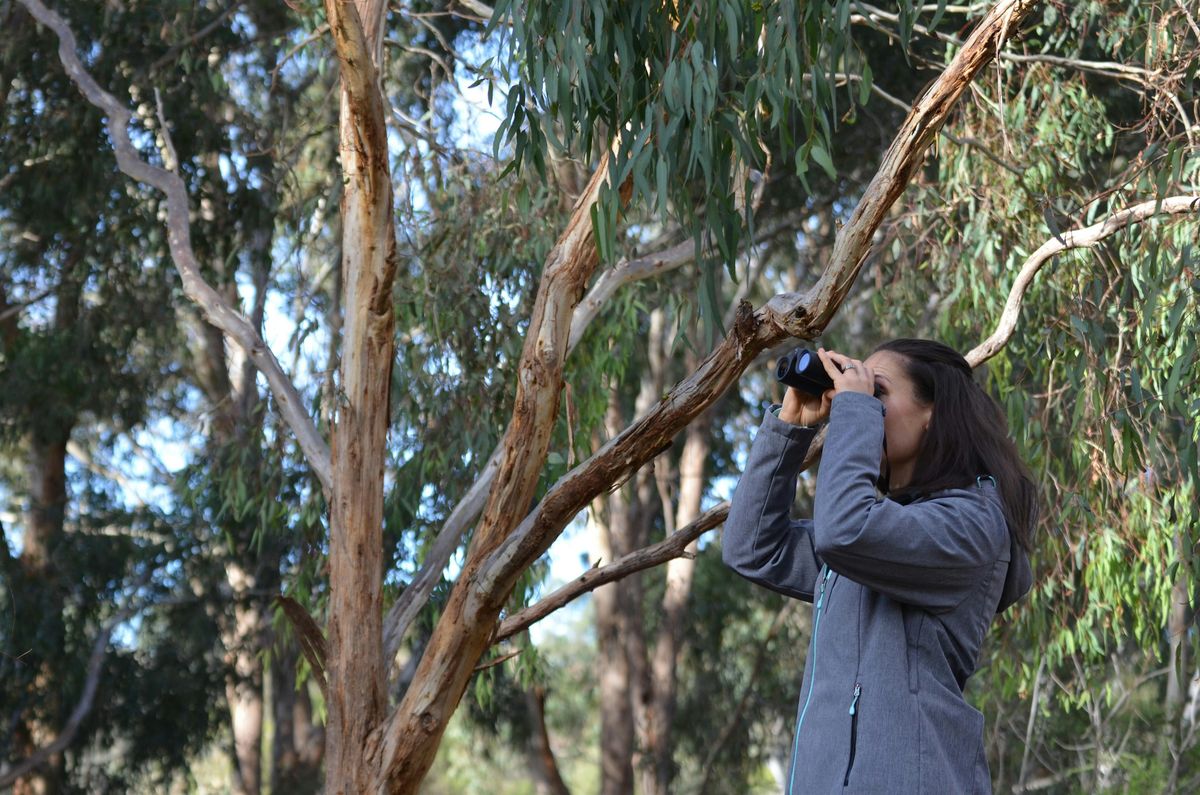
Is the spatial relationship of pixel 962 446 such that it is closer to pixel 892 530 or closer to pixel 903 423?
pixel 903 423

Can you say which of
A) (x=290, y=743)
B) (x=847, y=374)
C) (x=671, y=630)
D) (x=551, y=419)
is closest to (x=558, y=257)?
(x=551, y=419)

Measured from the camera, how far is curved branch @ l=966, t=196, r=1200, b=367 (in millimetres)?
2932

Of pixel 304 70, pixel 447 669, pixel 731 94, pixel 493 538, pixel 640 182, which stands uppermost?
pixel 304 70

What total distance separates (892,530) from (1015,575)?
26 cm

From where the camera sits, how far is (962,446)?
153cm

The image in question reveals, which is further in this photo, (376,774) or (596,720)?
(596,720)

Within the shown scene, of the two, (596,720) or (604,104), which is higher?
(596,720)

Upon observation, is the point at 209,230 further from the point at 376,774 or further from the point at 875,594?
the point at 875,594

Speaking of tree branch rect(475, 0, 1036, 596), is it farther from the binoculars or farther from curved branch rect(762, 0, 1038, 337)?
the binoculars

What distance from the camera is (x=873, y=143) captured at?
7.26m

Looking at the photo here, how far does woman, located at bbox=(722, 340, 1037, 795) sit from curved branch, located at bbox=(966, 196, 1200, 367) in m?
1.37

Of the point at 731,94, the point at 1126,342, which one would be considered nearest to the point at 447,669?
the point at 731,94

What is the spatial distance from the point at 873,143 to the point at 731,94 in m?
4.84

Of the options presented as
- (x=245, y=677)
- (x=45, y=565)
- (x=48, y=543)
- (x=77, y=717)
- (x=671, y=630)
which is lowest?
(x=77, y=717)
